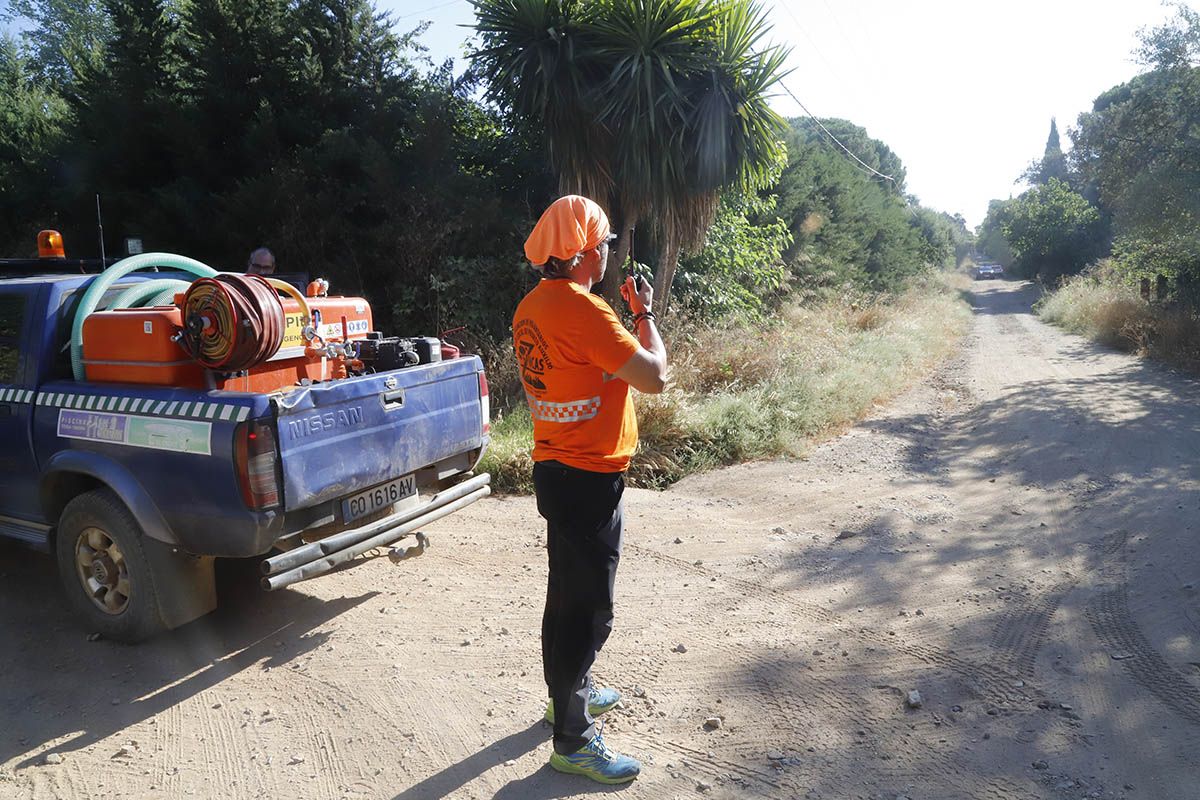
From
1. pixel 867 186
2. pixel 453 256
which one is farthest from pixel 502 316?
pixel 867 186

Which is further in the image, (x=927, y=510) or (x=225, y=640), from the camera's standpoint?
(x=927, y=510)

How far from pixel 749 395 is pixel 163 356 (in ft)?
19.8

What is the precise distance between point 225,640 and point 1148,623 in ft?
14.8

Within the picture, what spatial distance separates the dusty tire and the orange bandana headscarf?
243 cm

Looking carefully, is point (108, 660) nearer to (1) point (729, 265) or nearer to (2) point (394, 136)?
(2) point (394, 136)

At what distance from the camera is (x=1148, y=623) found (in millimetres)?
3736

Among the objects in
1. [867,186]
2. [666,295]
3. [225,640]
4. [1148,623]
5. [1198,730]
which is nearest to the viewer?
[1198,730]

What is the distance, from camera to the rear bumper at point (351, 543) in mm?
3471

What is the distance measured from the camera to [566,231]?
2646mm

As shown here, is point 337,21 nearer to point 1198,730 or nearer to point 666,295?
point 666,295

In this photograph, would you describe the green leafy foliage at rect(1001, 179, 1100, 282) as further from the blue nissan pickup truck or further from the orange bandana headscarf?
the orange bandana headscarf

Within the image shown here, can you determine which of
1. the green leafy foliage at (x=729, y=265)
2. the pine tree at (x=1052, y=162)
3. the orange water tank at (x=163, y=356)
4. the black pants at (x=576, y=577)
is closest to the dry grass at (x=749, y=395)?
the green leafy foliage at (x=729, y=265)

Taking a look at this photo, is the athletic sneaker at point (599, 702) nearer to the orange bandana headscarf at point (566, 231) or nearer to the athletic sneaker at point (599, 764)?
the athletic sneaker at point (599, 764)

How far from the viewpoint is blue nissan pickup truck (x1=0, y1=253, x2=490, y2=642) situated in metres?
3.40
